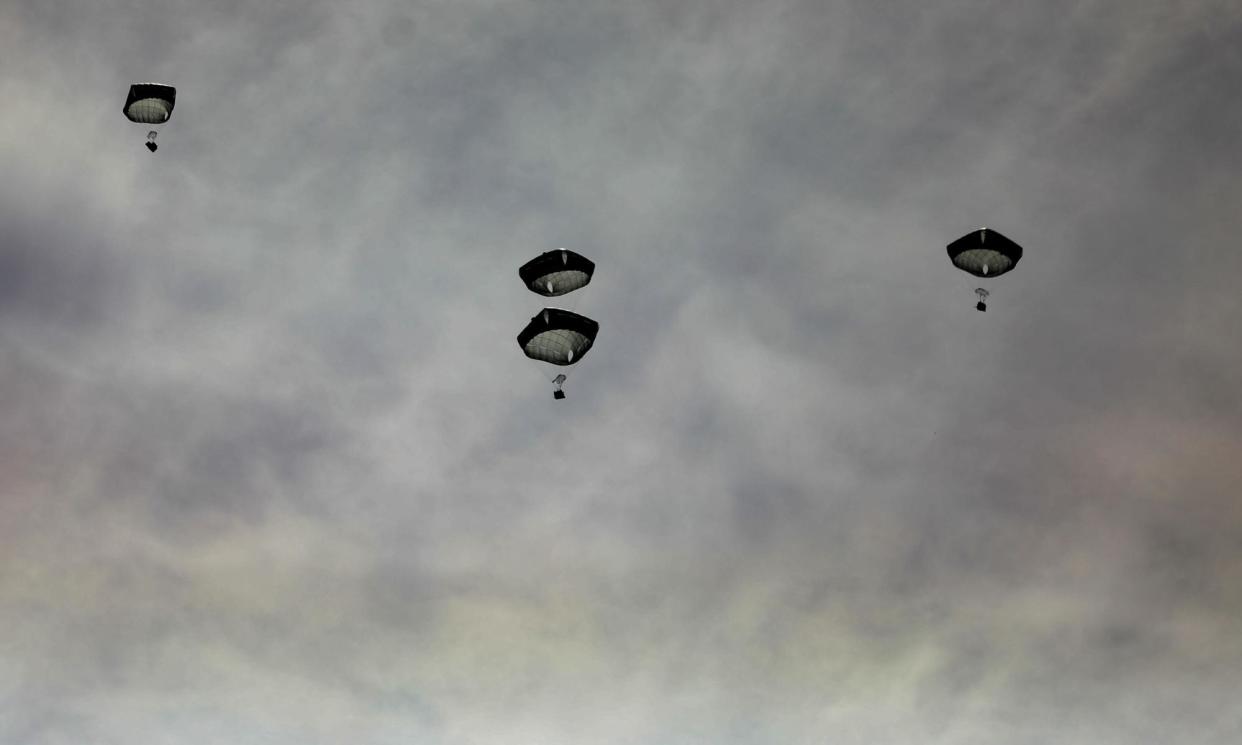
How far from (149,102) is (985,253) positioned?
6382cm

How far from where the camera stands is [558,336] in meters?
86.1

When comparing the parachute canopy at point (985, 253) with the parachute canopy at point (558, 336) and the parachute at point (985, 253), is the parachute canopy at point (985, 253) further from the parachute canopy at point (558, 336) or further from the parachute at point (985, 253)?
the parachute canopy at point (558, 336)

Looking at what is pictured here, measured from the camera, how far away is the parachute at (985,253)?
91.1m

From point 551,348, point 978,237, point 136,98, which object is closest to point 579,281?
point 551,348

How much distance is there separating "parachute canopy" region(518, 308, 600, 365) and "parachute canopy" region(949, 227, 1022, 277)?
27144 millimetres

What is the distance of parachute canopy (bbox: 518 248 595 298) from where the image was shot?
85875 mm

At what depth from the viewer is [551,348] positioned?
87.3 meters

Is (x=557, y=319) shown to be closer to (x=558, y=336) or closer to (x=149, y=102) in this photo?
(x=558, y=336)

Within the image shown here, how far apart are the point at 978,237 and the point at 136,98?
64.0 meters

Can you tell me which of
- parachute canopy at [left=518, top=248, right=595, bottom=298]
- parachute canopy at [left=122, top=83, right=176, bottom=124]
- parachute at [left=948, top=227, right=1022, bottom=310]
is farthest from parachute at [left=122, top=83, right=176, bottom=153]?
parachute at [left=948, top=227, right=1022, bottom=310]

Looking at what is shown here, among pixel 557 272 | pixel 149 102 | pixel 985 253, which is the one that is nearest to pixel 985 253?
pixel 985 253

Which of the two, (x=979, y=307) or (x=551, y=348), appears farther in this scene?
(x=979, y=307)

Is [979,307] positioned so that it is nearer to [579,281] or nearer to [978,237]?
[978,237]

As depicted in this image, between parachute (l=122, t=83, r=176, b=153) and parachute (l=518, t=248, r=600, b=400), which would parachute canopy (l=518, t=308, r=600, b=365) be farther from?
parachute (l=122, t=83, r=176, b=153)
